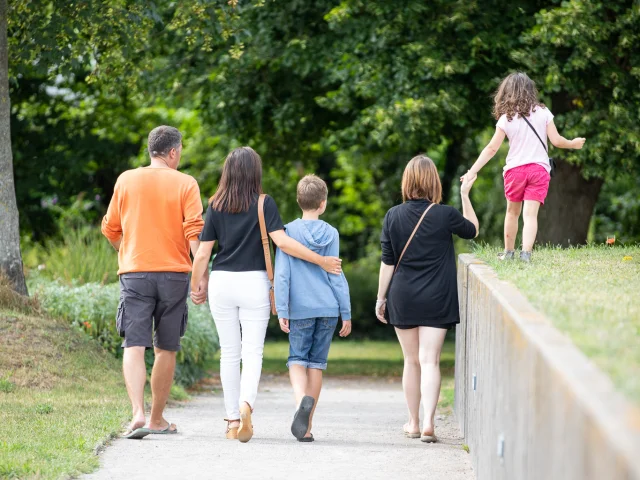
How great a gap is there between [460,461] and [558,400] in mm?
3442

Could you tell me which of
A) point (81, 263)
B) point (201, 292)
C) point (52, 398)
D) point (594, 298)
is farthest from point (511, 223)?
point (81, 263)

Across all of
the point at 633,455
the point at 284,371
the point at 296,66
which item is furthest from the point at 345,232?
the point at 633,455

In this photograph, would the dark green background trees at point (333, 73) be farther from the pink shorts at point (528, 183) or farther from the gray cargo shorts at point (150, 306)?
the pink shorts at point (528, 183)

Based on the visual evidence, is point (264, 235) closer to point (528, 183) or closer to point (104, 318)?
point (528, 183)

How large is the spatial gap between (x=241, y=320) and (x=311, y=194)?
951 millimetres

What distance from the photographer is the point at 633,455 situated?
1.90m

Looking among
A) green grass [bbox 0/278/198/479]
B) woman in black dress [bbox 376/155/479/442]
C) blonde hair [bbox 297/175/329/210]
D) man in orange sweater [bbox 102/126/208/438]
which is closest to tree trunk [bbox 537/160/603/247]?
green grass [bbox 0/278/198/479]

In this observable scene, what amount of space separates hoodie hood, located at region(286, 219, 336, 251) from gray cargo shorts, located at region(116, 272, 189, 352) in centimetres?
82

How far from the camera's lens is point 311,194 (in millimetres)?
6574

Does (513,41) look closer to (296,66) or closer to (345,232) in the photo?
(296,66)

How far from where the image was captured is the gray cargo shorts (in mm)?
6480

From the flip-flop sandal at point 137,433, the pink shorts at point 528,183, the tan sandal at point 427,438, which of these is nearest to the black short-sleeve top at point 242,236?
the flip-flop sandal at point 137,433

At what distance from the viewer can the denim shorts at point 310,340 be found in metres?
6.53

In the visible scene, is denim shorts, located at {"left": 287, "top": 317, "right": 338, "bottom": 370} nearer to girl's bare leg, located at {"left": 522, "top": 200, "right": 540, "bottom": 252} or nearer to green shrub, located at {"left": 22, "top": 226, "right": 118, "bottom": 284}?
girl's bare leg, located at {"left": 522, "top": 200, "right": 540, "bottom": 252}
